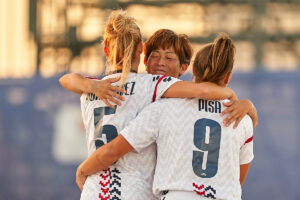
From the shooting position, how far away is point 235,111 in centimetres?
244

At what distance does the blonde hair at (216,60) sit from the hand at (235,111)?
120 millimetres

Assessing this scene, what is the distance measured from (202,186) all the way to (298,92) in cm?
424

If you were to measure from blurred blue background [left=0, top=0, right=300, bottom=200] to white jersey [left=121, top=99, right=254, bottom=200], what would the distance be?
402 cm

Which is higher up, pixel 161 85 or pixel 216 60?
pixel 216 60

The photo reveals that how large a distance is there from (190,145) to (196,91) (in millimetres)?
218

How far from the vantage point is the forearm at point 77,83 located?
258cm

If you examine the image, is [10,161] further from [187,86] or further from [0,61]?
[187,86]

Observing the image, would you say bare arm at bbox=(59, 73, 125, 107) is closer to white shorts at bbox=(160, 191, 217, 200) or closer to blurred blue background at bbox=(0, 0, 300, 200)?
white shorts at bbox=(160, 191, 217, 200)

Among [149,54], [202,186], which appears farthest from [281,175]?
[202,186]

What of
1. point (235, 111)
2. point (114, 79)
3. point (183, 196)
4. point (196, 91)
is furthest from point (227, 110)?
point (114, 79)

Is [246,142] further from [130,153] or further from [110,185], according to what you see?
[110,185]

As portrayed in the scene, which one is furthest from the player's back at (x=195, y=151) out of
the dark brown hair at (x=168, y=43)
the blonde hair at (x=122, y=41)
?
the dark brown hair at (x=168, y=43)

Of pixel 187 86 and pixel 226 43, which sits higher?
pixel 226 43

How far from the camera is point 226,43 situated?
247 centimetres
